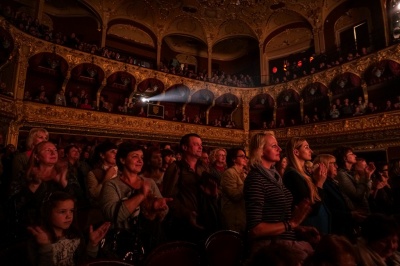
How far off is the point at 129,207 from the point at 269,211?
0.86m

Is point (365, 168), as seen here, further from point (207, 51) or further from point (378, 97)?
point (207, 51)

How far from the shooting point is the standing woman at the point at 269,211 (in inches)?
59.7

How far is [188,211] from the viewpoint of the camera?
2.07 metres

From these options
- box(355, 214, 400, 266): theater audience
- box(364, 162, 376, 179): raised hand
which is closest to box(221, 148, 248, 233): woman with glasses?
box(355, 214, 400, 266): theater audience

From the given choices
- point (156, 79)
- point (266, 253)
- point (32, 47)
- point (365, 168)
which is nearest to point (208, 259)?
point (266, 253)

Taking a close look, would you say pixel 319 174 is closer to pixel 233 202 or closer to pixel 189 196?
pixel 233 202

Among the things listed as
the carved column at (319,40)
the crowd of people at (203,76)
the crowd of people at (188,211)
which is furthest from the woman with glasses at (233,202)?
the carved column at (319,40)

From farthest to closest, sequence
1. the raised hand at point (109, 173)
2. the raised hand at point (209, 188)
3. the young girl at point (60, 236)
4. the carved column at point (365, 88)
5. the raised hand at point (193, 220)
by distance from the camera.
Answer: the carved column at point (365, 88), the raised hand at point (109, 173), the raised hand at point (209, 188), the raised hand at point (193, 220), the young girl at point (60, 236)

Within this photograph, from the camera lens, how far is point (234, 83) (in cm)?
1421

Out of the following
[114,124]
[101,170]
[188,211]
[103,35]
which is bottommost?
[188,211]

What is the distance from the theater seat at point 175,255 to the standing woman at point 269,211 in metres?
0.36

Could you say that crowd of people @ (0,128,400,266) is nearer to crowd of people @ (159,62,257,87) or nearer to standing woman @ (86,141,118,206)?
standing woman @ (86,141,118,206)

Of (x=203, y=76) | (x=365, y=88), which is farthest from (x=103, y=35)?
(x=365, y=88)

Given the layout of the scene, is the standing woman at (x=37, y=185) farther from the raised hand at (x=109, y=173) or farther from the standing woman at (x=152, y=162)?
the standing woman at (x=152, y=162)
